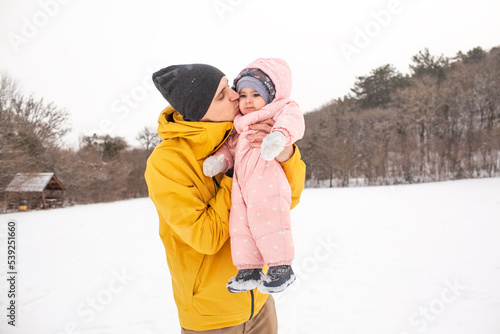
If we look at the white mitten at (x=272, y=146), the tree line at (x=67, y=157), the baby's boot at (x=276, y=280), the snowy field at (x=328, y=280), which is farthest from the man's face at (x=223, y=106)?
the tree line at (x=67, y=157)

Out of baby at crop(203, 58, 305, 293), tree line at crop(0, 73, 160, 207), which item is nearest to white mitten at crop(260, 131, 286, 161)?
baby at crop(203, 58, 305, 293)

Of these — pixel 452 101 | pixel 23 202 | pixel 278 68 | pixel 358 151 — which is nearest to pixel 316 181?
pixel 358 151

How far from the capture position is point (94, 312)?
4250 millimetres

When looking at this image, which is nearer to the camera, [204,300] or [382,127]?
[204,300]

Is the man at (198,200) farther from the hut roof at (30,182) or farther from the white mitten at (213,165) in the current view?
the hut roof at (30,182)

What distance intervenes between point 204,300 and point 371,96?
43.4m

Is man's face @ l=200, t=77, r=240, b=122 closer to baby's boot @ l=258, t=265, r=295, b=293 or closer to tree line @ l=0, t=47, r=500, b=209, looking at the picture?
baby's boot @ l=258, t=265, r=295, b=293

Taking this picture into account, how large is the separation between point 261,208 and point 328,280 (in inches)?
180

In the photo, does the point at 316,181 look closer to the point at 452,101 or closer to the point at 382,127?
the point at 382,127

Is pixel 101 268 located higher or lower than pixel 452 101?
lower

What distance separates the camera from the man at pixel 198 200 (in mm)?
1214

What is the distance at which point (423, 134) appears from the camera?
28328 millimetres

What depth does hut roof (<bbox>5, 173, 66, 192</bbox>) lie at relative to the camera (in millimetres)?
18536

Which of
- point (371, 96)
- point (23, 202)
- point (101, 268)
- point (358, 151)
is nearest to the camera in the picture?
point (101, 268)
